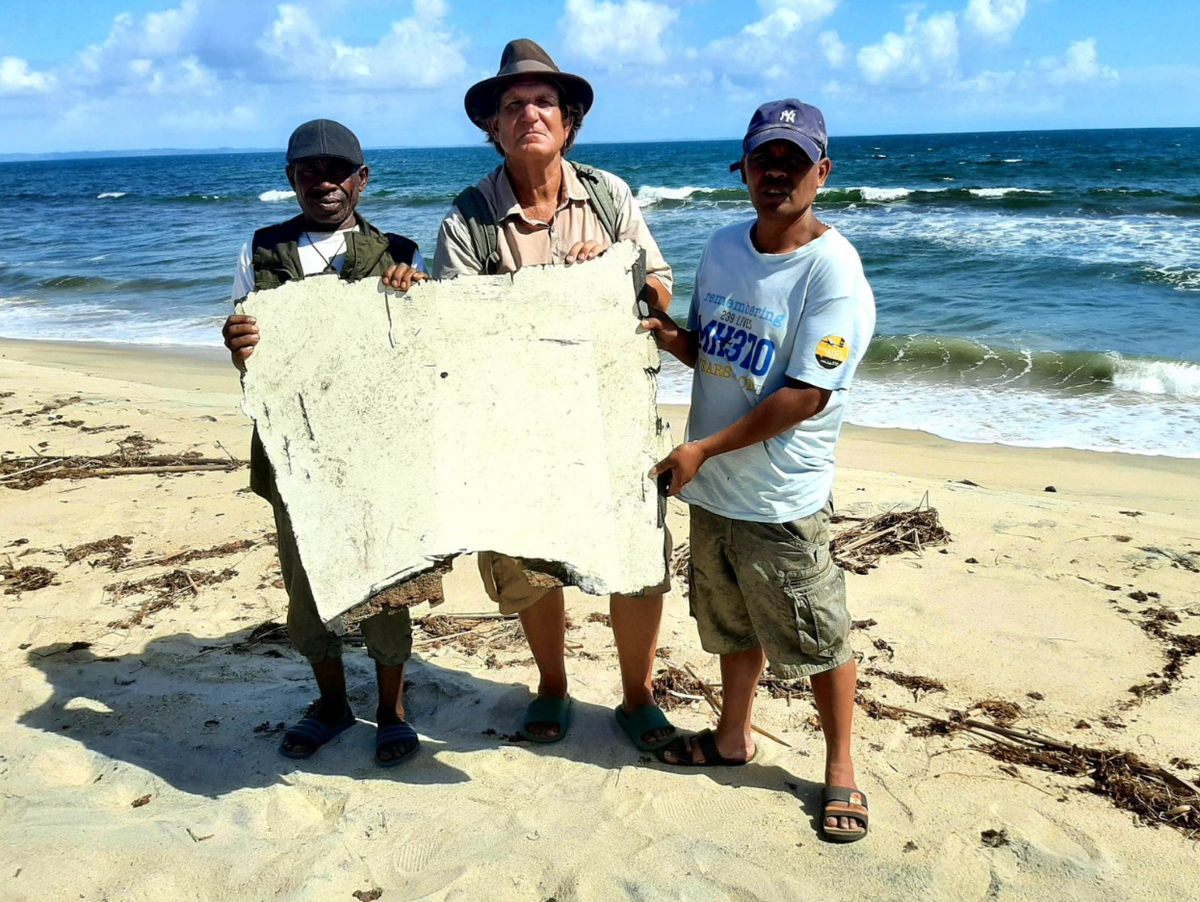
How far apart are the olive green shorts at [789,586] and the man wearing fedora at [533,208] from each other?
29 centimetres

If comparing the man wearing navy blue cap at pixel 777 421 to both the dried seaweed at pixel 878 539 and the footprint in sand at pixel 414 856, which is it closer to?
the footprint in sand at pixel 414 856

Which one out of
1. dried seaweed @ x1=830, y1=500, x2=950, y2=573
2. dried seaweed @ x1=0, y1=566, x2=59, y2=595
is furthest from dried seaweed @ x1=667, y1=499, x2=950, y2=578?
dried seaweed @ x1=0, y1=566, x2=59, y2=595

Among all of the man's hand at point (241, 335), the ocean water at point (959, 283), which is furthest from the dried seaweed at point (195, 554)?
the ocean water at point (959, 283)

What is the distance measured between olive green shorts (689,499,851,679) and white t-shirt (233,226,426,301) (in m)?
1.25

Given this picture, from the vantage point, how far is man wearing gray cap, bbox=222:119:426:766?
9.00 feet

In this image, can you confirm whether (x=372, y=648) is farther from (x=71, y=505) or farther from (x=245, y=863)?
(x=71, y=505)

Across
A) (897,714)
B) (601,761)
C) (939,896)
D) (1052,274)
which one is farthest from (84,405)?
(1052,274)

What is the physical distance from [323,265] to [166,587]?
2.32 metres

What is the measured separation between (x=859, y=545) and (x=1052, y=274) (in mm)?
12381

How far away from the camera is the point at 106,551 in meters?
4.76

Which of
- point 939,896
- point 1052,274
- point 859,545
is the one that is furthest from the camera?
point 1052,274

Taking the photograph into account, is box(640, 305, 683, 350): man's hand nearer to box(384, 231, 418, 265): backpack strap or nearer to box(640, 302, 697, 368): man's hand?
box(640, 302, 697, 368): man's hand

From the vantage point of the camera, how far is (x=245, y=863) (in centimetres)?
253

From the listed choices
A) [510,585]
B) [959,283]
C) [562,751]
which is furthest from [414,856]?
[959,283]
